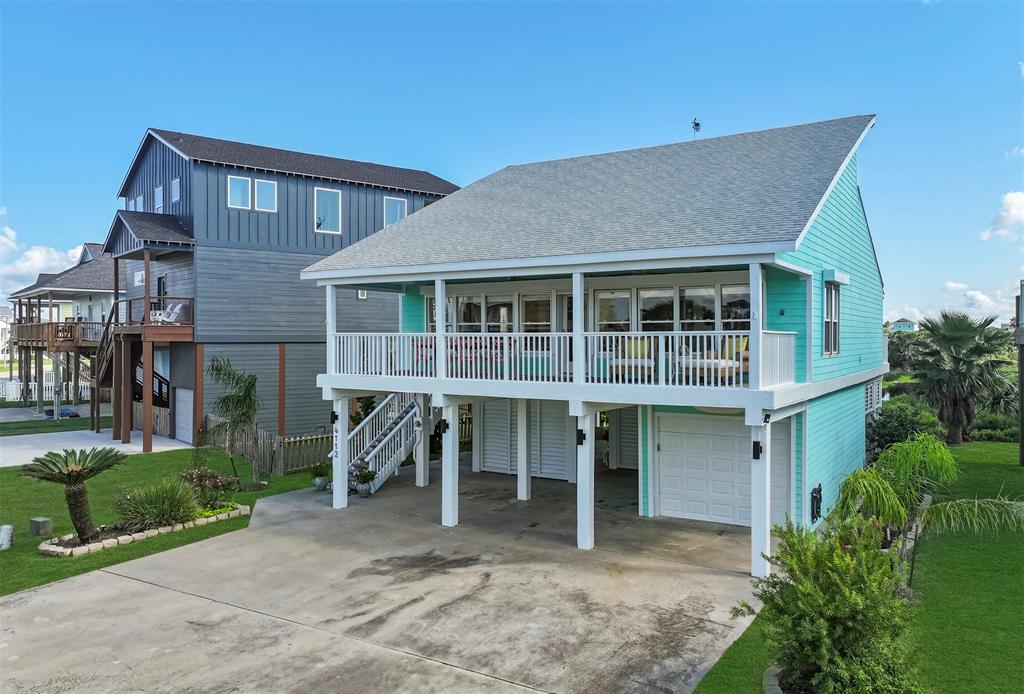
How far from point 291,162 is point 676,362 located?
18.6m

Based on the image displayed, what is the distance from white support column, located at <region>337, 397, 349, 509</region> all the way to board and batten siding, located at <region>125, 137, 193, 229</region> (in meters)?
11.3

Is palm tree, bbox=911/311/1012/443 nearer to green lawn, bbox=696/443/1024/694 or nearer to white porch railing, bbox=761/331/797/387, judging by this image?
green lawn, bbox=696/443/1024/694

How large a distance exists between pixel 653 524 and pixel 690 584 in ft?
11.3

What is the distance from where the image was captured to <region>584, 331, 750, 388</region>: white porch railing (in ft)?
36.3

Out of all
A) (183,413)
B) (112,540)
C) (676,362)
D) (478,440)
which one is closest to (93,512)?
(112,540)

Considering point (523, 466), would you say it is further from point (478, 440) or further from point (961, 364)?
point (961, 364)

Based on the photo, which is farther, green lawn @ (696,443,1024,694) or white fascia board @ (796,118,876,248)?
white fascia board @ (796,118,876,248)

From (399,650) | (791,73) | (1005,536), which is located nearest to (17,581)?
(399,650)

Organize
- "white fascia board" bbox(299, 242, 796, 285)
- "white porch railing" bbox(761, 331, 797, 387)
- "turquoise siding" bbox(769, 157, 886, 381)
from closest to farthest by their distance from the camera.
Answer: "white fascia board" bbox(299, 242, 796, 285), "white porch railing" bbox(761, 331, 797, 387), "turquoise siding" bbox(769, 157, 886, 381)

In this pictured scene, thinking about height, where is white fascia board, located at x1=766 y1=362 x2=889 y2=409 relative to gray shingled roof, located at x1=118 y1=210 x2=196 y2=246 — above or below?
below

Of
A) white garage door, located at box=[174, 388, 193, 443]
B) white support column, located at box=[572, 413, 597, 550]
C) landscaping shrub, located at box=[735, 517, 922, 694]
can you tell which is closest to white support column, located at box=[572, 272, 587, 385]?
white support column, located at box=[572, 413, 597, 550]

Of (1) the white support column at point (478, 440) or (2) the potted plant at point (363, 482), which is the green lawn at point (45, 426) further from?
(1) the white support column at point (478, 440)

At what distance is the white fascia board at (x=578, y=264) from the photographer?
33.9 ft

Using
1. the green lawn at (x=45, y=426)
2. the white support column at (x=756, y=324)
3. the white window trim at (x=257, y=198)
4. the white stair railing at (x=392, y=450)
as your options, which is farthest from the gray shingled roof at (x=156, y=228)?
the white support column at (x=756, y=324)
